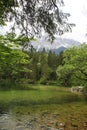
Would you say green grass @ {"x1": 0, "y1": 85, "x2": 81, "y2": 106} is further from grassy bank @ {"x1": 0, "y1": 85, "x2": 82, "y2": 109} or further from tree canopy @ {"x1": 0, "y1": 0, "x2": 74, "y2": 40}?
tree canopy @ {"x1": 0, "y1": 0, "x2": 74, "y2": 40}

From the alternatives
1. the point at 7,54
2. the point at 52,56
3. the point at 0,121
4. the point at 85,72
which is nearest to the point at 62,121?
the point at 0,121

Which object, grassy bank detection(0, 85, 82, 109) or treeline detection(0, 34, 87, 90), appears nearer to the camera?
treeline detection(0, 34, 87, 90)

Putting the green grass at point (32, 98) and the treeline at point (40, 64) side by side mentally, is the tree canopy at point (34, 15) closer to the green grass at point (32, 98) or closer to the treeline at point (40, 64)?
the treeline at point (40, 64)

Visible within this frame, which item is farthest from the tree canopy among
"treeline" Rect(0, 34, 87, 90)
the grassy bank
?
the grassy bank

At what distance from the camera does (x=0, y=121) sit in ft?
64.1

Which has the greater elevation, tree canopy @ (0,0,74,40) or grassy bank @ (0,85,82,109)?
tree canopy @ (0,0,74,40)

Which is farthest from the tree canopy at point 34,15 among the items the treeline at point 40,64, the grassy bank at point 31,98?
the grassy bank at point 31,98

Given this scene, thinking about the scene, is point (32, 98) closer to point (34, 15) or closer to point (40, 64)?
point (34, 15)

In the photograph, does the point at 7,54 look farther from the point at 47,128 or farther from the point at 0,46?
the point at 47,128

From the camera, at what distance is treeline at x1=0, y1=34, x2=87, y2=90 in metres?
17.3

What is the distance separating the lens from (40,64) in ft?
407

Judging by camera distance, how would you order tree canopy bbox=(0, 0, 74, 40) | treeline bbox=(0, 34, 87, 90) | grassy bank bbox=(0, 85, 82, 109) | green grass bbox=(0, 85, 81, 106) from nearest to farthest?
tree canopy bbox=(0, 0, 74, 40)
treeline bbox=(0, 34, 87, 90)
grassy bank bbox=(0, 85, 82, 109)
green grass bbox=(0, 85, 81, 106)

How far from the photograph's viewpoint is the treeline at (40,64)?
17344mm

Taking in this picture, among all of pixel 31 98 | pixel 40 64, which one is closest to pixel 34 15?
pixel 31 98
